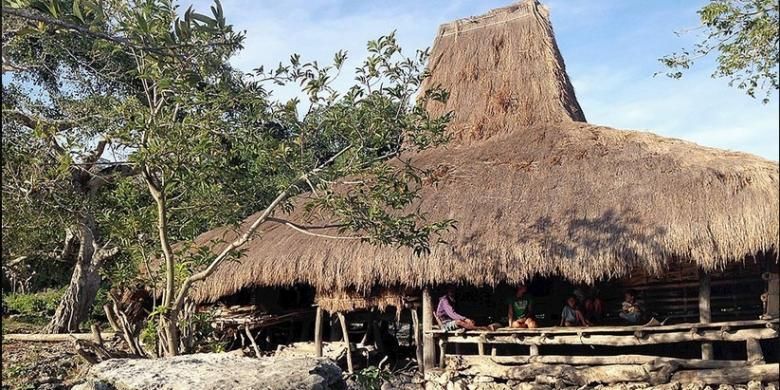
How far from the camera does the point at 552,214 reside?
7891 mm

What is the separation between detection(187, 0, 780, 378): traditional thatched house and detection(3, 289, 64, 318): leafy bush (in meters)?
7.79

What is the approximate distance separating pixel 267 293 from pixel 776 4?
7693mm

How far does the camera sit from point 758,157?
786 cm

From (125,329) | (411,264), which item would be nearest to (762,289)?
(411,264)

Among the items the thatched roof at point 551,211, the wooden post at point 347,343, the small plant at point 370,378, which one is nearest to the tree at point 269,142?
the small plant at point 370,378

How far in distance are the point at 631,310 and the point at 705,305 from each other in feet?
2.83

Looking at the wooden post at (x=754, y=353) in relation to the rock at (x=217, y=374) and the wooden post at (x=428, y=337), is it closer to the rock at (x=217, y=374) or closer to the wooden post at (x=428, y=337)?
the wooden post at (x=428, y=337)

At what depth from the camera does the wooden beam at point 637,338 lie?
6.98 metres

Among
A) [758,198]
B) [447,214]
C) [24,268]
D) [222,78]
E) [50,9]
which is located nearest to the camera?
[50,9]

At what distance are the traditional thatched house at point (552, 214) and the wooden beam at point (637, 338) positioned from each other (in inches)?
26.0

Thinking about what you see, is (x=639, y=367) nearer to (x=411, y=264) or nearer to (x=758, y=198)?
(x=758, y=198)

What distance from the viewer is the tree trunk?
13.3 metres

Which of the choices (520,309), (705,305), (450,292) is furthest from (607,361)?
Answer: (450,292)

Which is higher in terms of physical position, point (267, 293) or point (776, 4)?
point (776, 4)
